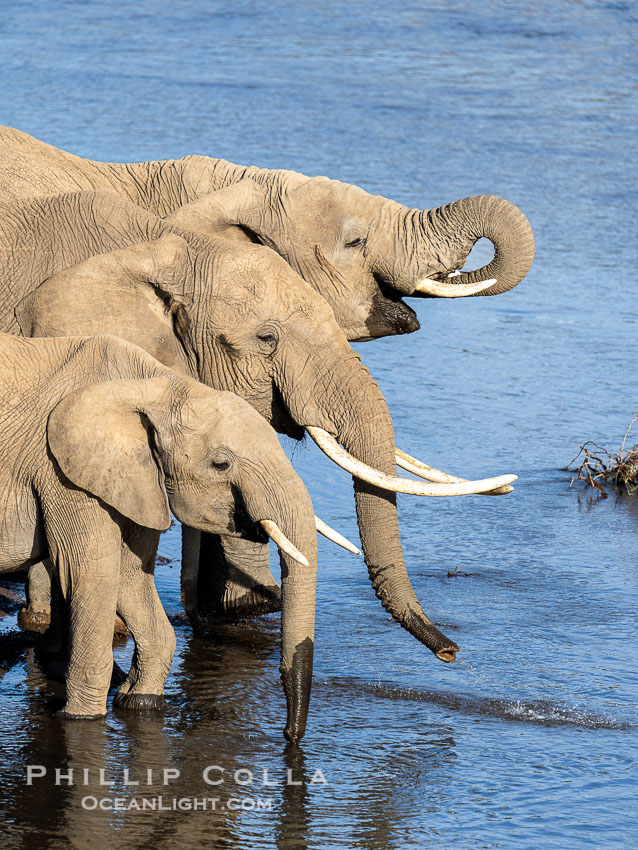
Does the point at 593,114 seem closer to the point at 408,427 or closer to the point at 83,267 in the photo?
the point at 408,427

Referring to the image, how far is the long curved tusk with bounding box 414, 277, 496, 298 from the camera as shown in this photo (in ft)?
23.4

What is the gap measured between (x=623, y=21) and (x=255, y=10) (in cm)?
538

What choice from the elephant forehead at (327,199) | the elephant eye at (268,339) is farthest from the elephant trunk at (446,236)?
the elephant eye at (268,339)

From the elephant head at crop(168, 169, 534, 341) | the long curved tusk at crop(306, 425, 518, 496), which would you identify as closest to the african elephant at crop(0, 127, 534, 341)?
the elephant head at crop(168, 169, 534, 341)

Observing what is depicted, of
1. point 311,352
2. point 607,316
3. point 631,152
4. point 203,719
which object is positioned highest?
point 631,152

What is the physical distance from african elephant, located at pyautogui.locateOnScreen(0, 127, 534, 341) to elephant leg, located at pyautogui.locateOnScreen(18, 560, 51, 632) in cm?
166

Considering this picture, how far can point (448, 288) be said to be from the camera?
7.16 meters

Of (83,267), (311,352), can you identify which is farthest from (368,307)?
A: (83,267)

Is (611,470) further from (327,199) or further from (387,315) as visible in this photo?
(327,199)

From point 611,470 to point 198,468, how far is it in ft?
13.3

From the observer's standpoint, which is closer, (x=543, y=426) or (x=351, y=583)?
(x=351, y=583)

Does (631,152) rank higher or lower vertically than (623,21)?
lower

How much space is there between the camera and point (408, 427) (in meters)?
10.1

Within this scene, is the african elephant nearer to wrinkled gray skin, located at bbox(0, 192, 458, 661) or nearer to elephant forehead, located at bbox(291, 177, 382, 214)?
elephant forehead, located at bbox(291, 177, 382, 214)
